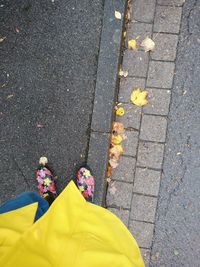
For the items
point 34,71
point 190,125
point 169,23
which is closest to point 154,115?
point 190,125

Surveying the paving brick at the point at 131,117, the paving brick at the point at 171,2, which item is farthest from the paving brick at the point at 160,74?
the paving brick at the point at 171,2

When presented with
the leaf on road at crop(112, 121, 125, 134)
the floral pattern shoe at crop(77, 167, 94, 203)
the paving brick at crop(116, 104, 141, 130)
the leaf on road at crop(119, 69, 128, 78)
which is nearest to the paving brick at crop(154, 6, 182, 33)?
the leaf on road at crop(119, 69, 128, 78)

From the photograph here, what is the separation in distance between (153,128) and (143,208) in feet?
2.08

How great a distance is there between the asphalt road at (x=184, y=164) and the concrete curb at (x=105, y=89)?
47cm

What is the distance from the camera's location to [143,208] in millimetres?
3256

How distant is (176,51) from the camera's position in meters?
3.22

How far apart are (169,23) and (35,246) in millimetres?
1966

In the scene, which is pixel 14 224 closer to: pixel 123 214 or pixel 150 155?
pixel 123 214

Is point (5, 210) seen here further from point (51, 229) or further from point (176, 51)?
point (176, 51)

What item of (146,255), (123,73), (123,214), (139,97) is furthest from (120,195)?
(123,73)

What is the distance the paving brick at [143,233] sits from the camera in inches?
128

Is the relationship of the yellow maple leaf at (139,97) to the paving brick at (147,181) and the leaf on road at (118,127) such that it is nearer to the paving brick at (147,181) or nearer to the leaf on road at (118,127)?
the leaf on road at (118,127)

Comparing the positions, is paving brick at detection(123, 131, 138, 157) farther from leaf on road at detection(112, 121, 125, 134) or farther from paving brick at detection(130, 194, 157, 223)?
paving brick at detection(130, 194, 157, 223)

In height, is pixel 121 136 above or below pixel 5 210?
above
